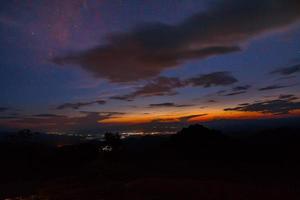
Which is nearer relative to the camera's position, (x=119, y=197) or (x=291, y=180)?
(x=119, y=197)

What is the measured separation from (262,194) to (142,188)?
7342 mm

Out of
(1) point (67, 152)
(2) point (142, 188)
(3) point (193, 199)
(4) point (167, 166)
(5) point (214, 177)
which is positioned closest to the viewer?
(3) point (193, 199)

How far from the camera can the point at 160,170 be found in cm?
3044

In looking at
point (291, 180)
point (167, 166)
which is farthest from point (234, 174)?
point (167, 166)

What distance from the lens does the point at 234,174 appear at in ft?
89.0

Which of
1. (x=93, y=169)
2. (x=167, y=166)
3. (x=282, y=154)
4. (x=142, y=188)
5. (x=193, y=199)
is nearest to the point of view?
(x=193, y=199)

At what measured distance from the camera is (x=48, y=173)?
1339 inches

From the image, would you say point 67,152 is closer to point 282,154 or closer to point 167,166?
point 167,166

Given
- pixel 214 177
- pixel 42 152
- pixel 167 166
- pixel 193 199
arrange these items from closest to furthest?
pixel 193 199
pixel 214 177
pixel 167 166
pixel 42 152

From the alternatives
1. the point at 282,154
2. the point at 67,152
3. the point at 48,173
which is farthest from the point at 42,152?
the point at 282,154

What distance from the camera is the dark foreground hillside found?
18953mm

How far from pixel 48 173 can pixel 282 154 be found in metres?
27.2

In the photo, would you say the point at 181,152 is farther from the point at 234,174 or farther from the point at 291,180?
the point at 291,180

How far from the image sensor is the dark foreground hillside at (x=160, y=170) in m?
19.0
